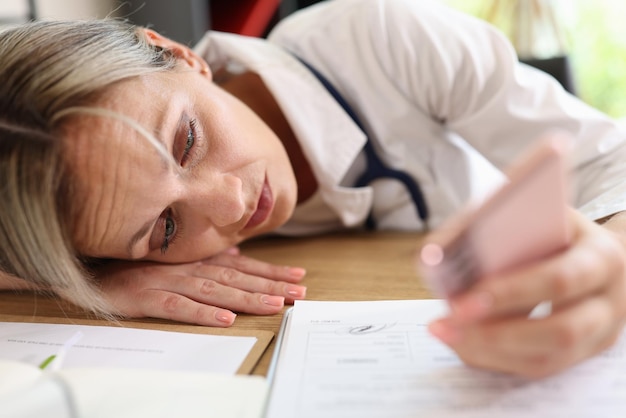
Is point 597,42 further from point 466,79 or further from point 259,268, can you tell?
point 259,268

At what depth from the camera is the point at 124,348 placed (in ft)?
1.37

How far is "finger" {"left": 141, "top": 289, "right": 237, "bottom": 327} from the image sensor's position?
0.46 metres

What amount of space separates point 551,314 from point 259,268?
0.33 metres

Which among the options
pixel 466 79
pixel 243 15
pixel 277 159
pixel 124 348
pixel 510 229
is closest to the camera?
pixel 510 229

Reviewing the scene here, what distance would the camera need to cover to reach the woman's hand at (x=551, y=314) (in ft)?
0.91

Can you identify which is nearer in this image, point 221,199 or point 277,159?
point 221,199

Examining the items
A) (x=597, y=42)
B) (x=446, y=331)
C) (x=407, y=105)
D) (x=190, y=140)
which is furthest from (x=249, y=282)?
(x=597, y=42)

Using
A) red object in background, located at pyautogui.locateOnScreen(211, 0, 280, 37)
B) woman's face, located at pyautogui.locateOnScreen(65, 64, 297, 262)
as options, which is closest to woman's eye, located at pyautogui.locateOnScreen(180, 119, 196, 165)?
woman's face, located at pyautogui.locateOnScreen(65, 64, 297, 262)

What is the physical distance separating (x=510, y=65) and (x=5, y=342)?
2.04 feet

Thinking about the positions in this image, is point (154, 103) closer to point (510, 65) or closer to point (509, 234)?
point (509, 234)

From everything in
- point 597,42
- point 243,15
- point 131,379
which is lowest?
point 597,42

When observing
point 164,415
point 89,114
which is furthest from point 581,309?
point 89,114

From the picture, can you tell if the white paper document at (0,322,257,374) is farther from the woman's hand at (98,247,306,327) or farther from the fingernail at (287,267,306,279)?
the fingernail at (287,267,306,279)

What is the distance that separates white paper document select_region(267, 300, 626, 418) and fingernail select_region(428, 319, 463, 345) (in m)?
0.04
